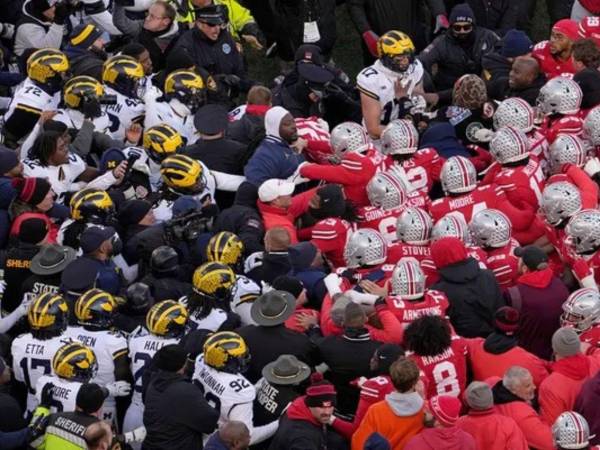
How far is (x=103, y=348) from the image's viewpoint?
42.0 ft

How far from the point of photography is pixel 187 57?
55.0 feet

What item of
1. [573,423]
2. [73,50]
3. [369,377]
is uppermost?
[573,423]

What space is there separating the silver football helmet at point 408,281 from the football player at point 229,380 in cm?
142

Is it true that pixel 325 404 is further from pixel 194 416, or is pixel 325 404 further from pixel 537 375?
pixel 537 375

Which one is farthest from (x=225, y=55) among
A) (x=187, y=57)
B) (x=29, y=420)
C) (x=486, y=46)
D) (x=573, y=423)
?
(x=573, y=423)

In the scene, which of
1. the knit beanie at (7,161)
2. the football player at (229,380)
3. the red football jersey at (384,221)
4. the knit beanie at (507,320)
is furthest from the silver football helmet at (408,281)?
the knit beanie at (7,161)

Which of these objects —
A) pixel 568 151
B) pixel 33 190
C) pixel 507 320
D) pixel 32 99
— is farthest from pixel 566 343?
pixel 32 99

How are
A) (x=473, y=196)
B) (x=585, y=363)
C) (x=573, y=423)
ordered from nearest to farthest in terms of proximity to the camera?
(x=573, y=423) < (x=585, y=363) < (x=473, y=196)

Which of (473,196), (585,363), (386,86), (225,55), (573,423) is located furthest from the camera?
(225,55)

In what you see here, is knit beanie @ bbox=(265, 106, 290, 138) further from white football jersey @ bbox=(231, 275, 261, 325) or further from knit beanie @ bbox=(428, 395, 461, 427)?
knit beanie @ bbox=(428, 395, 461, 427)

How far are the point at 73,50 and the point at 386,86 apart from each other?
3.26 meters

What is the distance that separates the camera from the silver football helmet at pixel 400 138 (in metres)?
15.1

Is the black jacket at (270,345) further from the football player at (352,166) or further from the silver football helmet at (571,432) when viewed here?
the football player at (352,166)

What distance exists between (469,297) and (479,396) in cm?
195
